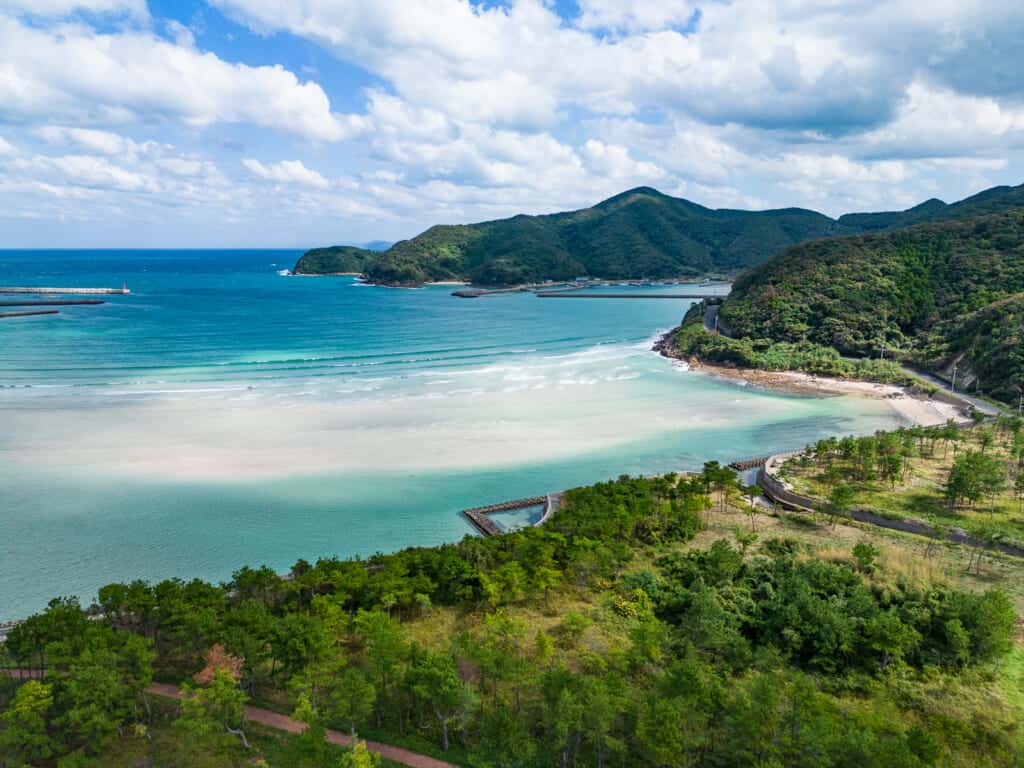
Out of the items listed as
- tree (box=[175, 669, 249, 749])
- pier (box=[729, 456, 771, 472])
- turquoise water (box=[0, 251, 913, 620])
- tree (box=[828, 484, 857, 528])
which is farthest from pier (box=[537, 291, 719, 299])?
Answer: tree (box=[175, 669, 249, 749])

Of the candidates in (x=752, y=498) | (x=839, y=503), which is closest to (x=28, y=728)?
(x=752, y=498)

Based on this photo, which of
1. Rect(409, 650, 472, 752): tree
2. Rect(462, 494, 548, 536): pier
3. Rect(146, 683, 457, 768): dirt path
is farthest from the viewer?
Rect(462, 494, 548, 536): pier

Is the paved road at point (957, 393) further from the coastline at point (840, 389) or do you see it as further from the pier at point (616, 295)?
the pier at point (616, 295)

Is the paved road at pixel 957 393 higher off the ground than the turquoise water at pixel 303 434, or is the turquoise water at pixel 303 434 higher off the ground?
the paved road at pixel 957 393

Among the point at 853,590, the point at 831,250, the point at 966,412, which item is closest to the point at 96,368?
the point at 853,590

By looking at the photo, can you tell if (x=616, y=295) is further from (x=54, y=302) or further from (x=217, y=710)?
(x=217, y=710)

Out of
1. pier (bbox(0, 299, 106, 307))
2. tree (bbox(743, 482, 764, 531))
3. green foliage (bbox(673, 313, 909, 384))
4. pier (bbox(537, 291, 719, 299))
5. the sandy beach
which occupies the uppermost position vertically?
pier (bbox(537, 291, 719, 299))

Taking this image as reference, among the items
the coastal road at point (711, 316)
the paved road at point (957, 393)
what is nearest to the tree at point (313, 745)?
the paved road at point (957, 393)

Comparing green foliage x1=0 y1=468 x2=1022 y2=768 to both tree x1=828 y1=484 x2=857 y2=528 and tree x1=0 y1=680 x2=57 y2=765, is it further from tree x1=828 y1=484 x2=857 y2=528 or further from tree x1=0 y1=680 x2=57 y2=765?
tree x1=828 y1=484 x2=857 y2=528
